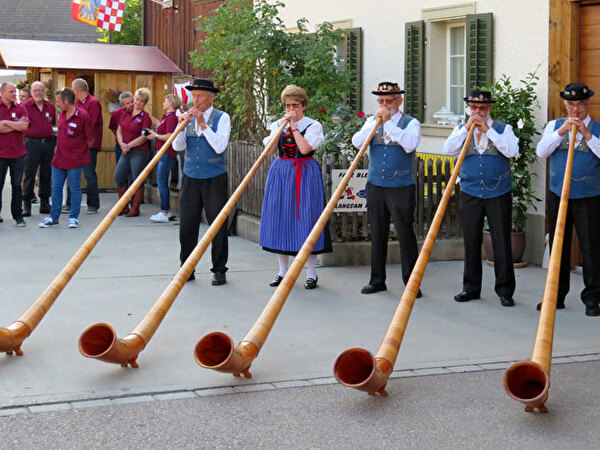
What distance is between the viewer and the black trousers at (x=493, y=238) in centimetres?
813

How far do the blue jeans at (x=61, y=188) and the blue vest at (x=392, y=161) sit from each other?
5312 mm

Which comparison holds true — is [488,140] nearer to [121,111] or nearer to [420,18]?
[420,18]

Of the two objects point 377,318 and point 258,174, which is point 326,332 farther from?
point 258,174

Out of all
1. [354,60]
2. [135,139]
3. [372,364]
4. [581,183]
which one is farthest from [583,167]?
[135,139]

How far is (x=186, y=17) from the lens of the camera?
61.9 ft

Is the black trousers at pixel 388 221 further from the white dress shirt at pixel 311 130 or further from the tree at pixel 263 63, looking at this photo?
the tree at pixel 263 63

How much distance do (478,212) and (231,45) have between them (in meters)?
5.59

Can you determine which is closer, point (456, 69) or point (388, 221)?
point (388, 221)

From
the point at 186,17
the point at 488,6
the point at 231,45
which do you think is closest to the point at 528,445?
the point at 488,6

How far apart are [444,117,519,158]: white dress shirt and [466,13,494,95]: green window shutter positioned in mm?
2476

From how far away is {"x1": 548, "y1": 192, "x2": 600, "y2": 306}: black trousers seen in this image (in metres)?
7.71

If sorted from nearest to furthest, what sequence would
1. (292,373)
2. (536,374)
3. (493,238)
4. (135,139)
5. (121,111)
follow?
(536,374) → (292,373) → (493,238) → (135,139) → (121,111)

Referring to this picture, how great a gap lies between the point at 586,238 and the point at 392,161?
5.55 feet

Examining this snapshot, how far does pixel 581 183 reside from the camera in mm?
7660
